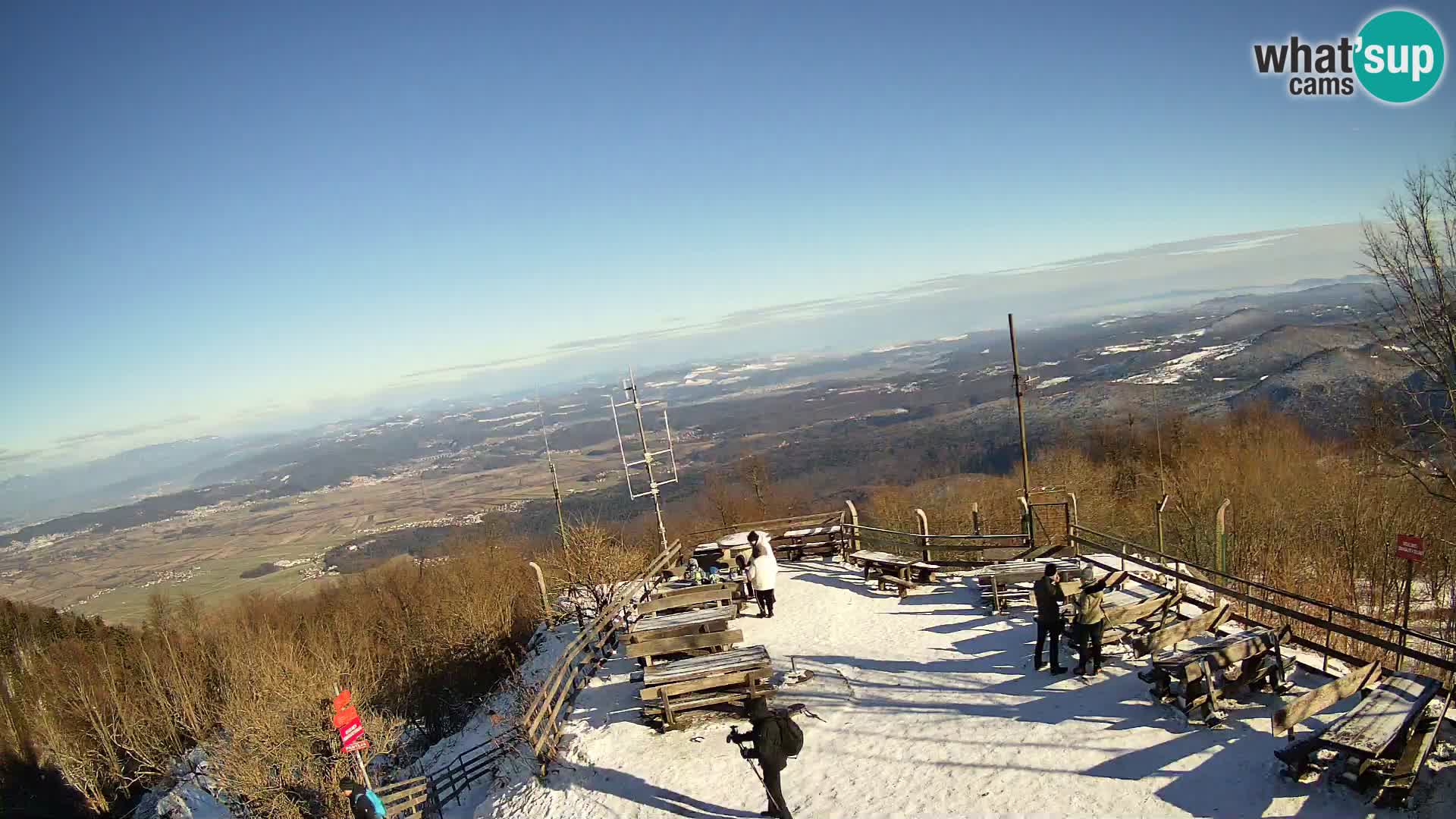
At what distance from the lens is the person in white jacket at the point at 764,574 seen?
15484mm

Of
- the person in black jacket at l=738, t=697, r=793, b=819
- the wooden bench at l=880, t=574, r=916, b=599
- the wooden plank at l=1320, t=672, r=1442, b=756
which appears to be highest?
the person in black jacket at l=738, t=697, r=793, b=819

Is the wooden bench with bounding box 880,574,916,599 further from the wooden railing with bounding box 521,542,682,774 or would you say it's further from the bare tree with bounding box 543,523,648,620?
the bare tree with bounding box 543,523,648,620

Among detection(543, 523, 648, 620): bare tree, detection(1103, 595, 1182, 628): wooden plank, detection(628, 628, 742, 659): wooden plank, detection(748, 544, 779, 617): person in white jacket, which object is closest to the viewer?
detection(1103, 595, 1182, 628): wooden plank

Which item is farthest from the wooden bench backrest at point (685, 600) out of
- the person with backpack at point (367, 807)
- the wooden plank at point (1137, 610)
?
the wooden plank at point (1137, 610)

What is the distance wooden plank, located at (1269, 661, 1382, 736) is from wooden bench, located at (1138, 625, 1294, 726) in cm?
68

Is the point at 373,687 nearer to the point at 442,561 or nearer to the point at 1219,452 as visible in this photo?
the point at 442,561

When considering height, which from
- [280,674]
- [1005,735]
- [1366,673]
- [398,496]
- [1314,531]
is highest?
[1366,673]

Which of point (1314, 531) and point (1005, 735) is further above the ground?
point (1005, 735)

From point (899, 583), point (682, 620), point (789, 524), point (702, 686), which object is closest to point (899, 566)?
point (899, 583)

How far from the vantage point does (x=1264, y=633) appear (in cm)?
932

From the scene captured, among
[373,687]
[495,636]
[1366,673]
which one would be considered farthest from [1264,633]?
[495,636]

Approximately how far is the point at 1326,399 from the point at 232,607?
92.6 metres

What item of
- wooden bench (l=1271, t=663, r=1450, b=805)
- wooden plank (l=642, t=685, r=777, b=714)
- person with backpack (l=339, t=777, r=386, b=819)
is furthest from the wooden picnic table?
wooden bench (l=1271, t=663, r=1450, b=805)

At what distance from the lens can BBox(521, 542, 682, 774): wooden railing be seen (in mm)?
10516
